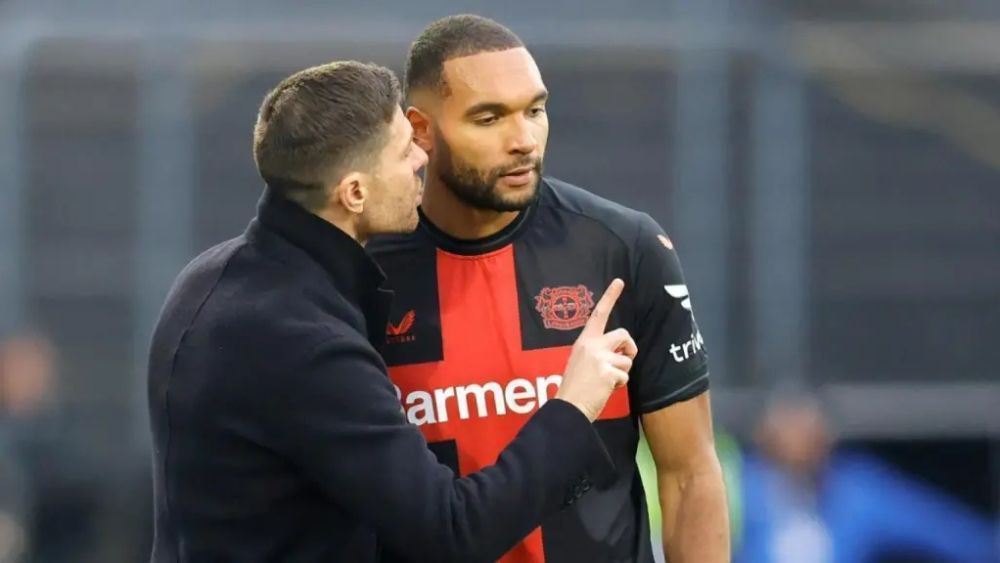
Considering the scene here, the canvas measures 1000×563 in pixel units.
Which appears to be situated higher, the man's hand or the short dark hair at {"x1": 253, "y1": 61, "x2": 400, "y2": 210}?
the short dark hair at {"x1": 253, "y1": 61, "x2": 400, "y2": 210}

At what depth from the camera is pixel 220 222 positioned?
8.63 m

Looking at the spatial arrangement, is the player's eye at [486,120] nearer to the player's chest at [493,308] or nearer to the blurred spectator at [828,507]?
the player's chest at [493,308]

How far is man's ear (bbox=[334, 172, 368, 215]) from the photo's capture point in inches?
119

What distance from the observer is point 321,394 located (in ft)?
9.33

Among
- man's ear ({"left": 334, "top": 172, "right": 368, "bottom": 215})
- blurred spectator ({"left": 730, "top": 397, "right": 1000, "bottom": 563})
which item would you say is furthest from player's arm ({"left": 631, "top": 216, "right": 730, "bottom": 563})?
blurred spectator ({"left": 730, "top": 397, "right": 1000, "bottom": 563})

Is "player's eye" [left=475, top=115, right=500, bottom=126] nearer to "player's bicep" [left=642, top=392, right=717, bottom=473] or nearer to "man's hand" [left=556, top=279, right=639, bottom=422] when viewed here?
"man's hand" [left=556, top=279, right=639, bottom=422]

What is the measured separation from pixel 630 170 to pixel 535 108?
5611mm

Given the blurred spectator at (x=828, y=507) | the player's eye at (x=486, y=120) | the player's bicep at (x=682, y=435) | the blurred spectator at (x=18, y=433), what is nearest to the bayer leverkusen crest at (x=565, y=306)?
the player's bicep at (x=682, y=435)

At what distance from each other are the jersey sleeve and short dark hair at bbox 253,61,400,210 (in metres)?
0.60

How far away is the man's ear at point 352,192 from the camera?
303 centimetres

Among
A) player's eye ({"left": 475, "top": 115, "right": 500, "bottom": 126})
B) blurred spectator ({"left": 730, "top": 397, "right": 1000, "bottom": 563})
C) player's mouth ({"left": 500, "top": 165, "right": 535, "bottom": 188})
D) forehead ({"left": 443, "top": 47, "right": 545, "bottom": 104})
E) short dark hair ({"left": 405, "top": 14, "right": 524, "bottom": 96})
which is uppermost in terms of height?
short dark hair ({"left": 405, "top": 14, "right": 524, "bottom": 96})

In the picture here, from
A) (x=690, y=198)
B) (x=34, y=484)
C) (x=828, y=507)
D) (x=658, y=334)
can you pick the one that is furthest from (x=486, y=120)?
(x=690, y=198)

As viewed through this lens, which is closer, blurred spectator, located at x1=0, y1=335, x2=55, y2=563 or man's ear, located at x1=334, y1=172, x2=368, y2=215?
man's ear, located at x1=334, y1=172, x2=368, y2=215

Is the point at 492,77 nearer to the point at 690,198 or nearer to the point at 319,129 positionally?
the point at 319,129
